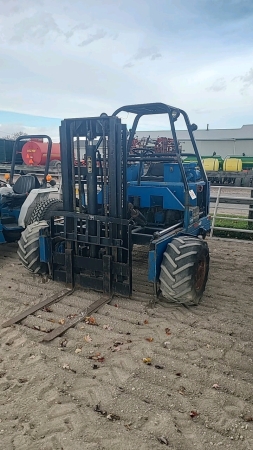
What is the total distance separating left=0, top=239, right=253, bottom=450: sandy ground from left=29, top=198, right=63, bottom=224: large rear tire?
1743 millimetres

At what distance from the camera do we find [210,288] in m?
5.70

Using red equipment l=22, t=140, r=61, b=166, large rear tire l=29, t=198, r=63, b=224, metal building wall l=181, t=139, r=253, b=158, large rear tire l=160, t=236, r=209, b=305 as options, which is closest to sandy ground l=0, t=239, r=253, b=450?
large rear tire l=160, t=236, r=209, b=305

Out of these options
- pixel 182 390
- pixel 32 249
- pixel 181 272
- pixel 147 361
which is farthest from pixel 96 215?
pixel 182 390

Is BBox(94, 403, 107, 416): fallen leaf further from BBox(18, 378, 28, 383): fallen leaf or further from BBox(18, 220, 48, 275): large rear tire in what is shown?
BBox(18, 220, 48, 275): large rear tire

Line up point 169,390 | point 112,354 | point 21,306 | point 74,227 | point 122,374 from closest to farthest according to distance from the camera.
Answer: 1. point 169,390
2. point 122,374
3. point 112,354
4. point 21,306
5. point 74,227

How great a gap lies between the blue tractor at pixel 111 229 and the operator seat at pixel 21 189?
207cm

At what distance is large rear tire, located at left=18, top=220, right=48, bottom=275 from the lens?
5730 mm

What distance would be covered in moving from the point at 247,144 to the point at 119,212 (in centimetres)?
3701

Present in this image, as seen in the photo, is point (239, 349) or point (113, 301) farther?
point (113, 301)

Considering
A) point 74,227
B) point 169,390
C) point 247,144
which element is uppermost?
point 247,144

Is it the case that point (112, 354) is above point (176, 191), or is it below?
below

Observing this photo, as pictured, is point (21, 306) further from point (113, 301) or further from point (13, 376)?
point (13, 376)

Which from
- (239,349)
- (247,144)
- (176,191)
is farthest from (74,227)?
(247,144)

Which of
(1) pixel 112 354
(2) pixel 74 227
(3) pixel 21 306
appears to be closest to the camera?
(1) pixel 112 354
